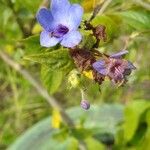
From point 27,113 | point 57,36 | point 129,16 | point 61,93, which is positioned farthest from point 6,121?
point 57,36

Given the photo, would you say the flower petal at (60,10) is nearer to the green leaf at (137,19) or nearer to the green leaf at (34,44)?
the green leaf at (34,44)

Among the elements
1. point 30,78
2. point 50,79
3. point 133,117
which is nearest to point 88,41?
point 50,79

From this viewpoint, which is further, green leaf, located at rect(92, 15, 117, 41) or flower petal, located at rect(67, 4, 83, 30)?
green leaf, located at rect(92, 15, 117, 41)

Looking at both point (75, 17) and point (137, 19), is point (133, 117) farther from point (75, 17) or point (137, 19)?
point (75, 17)

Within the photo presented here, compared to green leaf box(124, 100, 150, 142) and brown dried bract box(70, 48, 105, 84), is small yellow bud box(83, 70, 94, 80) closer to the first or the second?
brown dried bract box(70, 48, 105, 84)

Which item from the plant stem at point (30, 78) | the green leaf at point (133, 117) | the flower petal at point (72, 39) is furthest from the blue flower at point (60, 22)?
the green leaf at point (133, 117)

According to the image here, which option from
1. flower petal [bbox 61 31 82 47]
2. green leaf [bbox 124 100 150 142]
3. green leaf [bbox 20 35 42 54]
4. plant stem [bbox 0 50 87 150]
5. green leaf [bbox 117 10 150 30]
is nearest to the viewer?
flower petal [bbox 61 31 82 47]

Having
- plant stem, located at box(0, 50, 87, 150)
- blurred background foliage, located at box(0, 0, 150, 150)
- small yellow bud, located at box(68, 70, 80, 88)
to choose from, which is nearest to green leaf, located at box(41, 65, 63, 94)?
blurred background foliage, located at box(0, 0, 150, 150)
